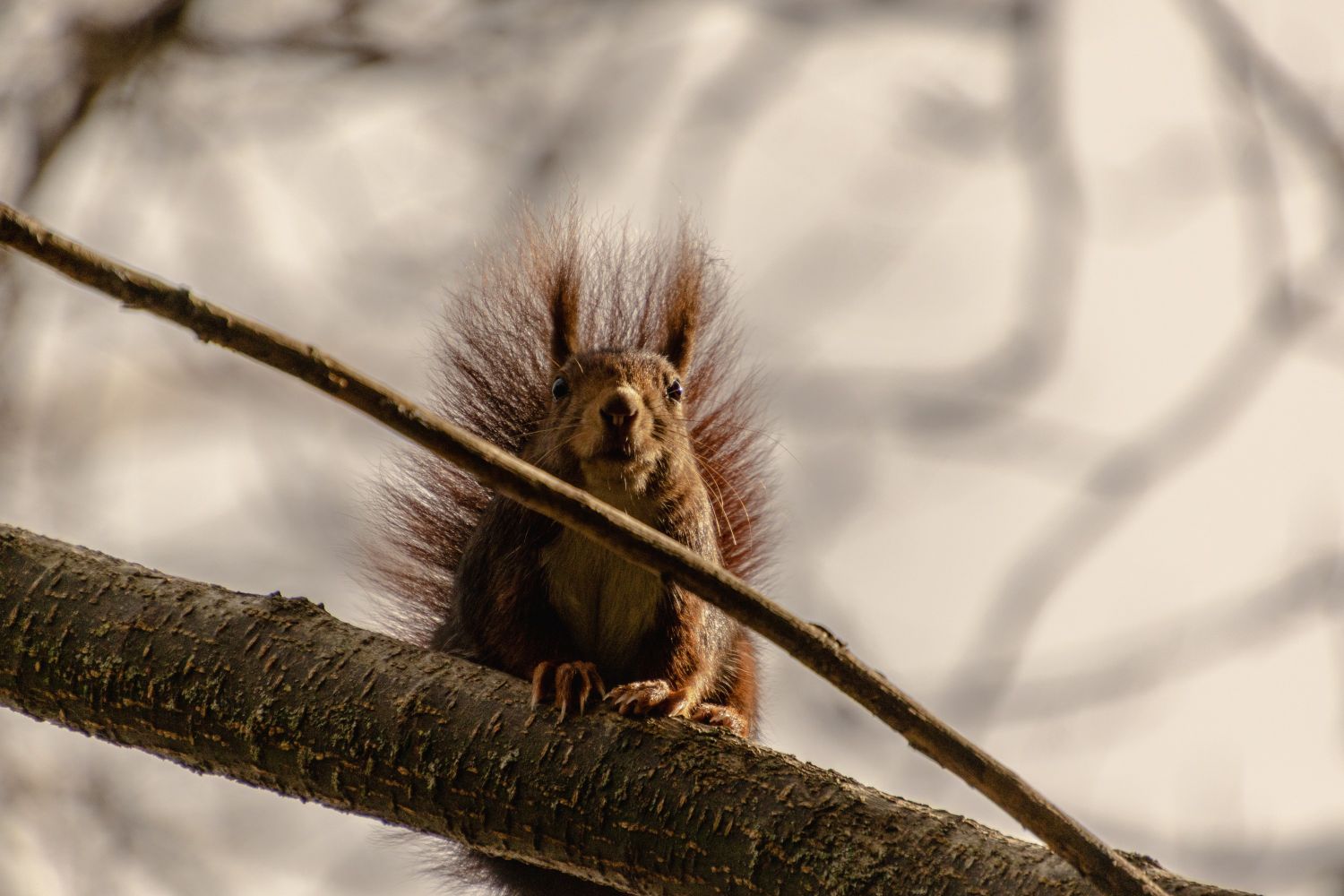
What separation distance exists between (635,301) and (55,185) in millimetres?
1390

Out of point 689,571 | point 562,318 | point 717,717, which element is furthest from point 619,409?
point 689,571

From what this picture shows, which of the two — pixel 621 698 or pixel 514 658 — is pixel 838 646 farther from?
pixel 514 658

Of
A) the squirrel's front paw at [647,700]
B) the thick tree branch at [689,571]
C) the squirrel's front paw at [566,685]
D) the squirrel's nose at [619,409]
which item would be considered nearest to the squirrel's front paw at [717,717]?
the squirrel's front paw at [647,700]

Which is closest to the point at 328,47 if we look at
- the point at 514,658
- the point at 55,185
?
the point at 55,185

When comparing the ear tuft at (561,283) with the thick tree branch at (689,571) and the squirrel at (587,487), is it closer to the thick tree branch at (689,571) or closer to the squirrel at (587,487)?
the squirrel at (587,487)

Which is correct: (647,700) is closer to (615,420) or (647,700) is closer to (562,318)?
(615,420)

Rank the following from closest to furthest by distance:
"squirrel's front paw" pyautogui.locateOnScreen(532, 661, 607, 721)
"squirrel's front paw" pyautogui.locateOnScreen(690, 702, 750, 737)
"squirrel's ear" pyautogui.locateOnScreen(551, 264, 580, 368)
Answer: "squirrel's front paw" pyautogui.locateOnScreen(532, 661, 607, 721) → "squirrel's front paw" pyautogui.locateOnScreen(690, 702, 750, 737) → "squirrel's ear" pyautogui.locateOnScreen(551, 264, 580, 368)

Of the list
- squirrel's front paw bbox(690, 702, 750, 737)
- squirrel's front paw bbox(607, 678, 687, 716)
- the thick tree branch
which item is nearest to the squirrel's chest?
squirrel's front paw bbox(690, 702, 750, 737)

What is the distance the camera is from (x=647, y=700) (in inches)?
66.3

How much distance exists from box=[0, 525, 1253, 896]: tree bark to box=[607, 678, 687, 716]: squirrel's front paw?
27 millimetres

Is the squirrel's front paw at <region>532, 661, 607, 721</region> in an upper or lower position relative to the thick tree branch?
upper

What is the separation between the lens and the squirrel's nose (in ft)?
6.81

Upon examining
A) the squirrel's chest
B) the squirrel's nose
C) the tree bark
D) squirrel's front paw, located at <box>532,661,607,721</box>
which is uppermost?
the squirrel's nose

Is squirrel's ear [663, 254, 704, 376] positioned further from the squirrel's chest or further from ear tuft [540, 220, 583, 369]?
the squirrel's chest
